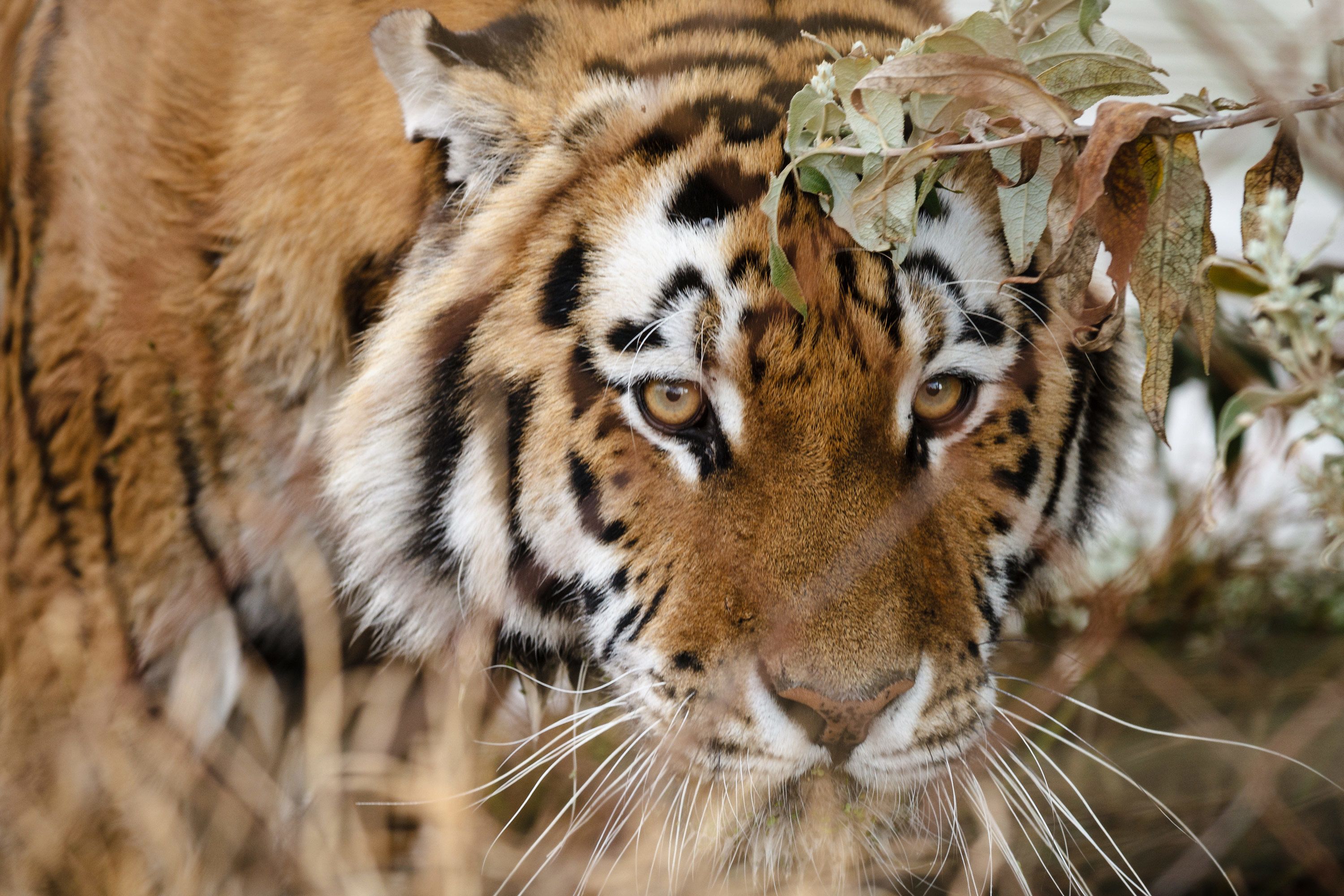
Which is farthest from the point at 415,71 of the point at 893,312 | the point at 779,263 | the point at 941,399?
the point at 941,399

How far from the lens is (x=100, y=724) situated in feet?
4.67

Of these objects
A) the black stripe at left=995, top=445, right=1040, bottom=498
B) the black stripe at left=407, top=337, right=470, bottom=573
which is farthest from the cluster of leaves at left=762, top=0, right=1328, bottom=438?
the black stripe at left=407, top=337, right=470, bottom=573

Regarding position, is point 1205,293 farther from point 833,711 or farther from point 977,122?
point 833,711

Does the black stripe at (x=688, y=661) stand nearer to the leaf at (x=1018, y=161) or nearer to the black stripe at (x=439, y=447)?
the black stripe at (x=439, y=447)

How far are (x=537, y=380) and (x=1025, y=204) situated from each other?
589 mm

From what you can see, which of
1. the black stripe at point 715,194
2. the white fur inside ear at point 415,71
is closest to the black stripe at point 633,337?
the black stripe at point 715,194

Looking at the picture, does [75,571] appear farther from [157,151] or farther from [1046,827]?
[1046,827]

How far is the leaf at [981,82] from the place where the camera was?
0.99 m

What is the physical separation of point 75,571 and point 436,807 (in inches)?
21.7

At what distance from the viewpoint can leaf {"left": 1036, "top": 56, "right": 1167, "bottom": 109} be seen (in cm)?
106

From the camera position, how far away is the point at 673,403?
48.9 inches

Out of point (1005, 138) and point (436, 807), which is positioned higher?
point (1005, 138)

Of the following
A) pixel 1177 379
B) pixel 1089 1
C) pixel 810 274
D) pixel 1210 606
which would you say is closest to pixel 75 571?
pixel 810 274

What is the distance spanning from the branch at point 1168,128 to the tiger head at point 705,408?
0.17m
